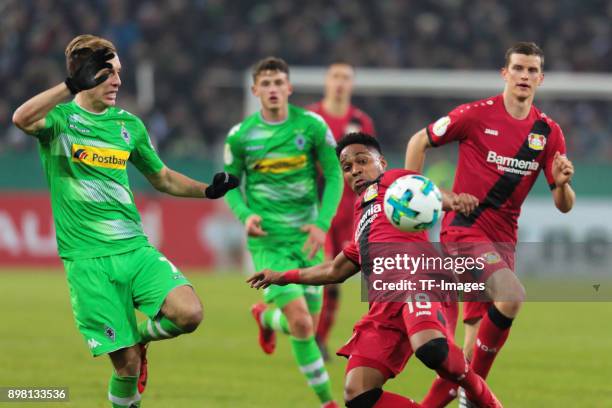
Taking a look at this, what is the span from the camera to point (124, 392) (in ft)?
22.6

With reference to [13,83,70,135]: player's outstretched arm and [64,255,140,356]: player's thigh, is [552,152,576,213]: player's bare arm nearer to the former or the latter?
[64,255,140,356]: player's thigh

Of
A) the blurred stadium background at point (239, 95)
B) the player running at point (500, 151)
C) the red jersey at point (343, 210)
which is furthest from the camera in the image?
the blurred stadium background at point (239, 95)

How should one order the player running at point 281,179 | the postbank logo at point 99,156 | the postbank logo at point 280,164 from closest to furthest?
1. the postbank logo at point 99,156
2. the player running at point 281,179
3. the postbank logo at point 280,164

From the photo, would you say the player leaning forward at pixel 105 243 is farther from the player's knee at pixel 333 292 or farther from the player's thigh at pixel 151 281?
the player's knee at pixel 333 292

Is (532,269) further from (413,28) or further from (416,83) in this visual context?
(413,28)

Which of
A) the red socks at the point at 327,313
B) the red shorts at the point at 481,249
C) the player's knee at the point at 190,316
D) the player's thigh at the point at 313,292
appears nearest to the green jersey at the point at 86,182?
the player's knee at the point at 190,316

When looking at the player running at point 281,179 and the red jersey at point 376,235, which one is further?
the player running at point 281,179

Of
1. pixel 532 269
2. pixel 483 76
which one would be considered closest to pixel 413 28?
pixel 483 76

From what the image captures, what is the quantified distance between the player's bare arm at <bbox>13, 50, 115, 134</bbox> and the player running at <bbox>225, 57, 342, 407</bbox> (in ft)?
8.88

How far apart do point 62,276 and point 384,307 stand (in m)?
14.6

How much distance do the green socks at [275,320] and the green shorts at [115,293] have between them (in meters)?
1.99

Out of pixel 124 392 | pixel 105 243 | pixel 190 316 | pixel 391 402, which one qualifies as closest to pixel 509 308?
pixel 391 402

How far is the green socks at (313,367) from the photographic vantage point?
8.02 metres

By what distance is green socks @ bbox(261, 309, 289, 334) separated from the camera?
8923 millimetres
